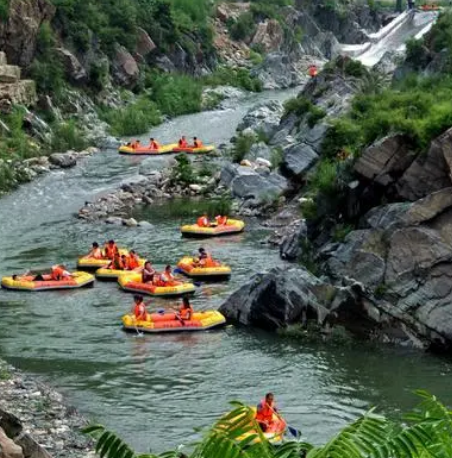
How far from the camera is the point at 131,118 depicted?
2398 inches

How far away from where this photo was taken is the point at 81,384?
2297cm

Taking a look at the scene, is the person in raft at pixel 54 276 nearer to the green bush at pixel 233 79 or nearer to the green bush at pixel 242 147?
the green bush at pixel 242 147

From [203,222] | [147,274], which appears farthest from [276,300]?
[203,222]

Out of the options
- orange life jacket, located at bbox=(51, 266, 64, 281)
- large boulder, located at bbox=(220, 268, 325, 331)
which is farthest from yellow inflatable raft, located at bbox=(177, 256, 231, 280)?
large boulder, located at bbox=(220, 268, 325, 331)

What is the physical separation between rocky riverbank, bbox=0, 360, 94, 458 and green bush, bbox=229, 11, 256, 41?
7378 cm

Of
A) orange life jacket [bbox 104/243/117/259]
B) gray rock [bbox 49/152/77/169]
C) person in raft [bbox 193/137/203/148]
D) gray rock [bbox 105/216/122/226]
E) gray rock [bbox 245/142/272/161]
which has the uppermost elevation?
gray rock [bbox 245/142/272/161]

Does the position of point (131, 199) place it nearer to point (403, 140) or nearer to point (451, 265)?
point (403, 140)

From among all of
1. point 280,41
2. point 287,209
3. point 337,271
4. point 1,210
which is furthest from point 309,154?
point 280,41

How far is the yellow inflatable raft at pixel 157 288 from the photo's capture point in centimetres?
3061

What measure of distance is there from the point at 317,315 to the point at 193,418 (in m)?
6.71

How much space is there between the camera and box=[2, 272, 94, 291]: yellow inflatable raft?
30.8 m

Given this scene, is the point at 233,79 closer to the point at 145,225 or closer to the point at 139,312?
the point at 145,225

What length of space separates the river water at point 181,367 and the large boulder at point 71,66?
87.2 ft

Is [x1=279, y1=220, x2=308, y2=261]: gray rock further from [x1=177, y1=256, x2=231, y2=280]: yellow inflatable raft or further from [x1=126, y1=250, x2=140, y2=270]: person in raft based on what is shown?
[x1=126, y1=250, x2=140, y2=270]: person in raft
